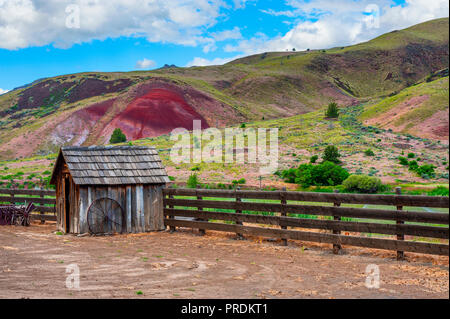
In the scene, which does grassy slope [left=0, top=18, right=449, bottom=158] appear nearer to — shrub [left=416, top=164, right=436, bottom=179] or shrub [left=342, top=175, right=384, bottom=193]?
shrub [left=416, top=164, right=436, bottom=179]

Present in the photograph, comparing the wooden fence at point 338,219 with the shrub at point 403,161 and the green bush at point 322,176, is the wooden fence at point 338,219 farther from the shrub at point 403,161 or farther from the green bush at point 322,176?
the shrub at point 403,161

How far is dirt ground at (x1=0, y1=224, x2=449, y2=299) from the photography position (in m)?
6.86

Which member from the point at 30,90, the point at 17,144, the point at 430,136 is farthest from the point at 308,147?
the point at 30,90

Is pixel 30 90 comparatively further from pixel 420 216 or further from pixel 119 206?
pixel 420 216

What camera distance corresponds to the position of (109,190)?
13.8 metres

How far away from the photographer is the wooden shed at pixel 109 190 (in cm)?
1365

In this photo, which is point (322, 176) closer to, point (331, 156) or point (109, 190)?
point (331, 156)

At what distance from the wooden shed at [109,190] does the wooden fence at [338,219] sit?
0.71 metres

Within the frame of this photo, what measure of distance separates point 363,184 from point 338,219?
74.2ft

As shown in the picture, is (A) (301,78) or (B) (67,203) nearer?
(B) (67,203)

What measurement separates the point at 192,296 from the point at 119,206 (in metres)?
7.88

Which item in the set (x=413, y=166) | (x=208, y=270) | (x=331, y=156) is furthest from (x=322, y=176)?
(x=208, y=270)

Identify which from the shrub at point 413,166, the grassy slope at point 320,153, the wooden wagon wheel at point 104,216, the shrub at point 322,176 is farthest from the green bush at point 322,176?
the wooden wagon wheel at point 104,216

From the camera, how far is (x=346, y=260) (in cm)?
949
